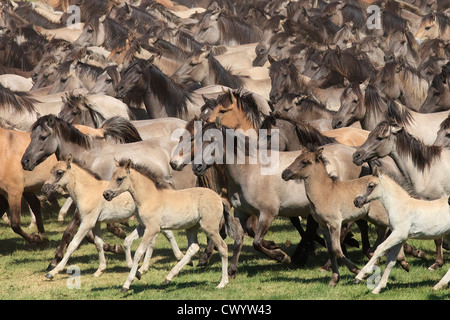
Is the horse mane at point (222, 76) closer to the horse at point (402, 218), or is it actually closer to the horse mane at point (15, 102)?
the horse mane at point (15, 102)

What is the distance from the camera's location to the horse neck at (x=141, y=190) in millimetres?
9766

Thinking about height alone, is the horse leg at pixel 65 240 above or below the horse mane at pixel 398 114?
below

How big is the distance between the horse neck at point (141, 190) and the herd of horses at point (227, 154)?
2 cm

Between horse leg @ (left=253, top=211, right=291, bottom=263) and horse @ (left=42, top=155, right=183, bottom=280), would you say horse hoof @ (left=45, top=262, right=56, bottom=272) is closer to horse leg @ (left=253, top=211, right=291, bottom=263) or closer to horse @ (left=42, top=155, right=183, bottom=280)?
horse @ (left=42, top=155, right=183, bottom=280)

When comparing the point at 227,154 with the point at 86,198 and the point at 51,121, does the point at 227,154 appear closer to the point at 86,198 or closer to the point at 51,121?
the point at 86,198

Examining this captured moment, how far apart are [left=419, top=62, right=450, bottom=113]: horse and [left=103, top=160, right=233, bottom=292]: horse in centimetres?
690

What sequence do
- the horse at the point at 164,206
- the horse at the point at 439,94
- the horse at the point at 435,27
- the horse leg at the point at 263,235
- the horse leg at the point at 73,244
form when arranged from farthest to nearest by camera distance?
the horse at the point at 435,27
the horse at the point at 439,94
the horse leg at the point at 263,235
the horse leg at the point at 73,244
the horse at the point at 164,206

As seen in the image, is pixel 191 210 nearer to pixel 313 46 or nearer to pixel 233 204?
pixel 233 204

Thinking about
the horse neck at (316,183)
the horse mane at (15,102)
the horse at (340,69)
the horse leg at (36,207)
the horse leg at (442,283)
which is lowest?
the horse leg at (36,207)

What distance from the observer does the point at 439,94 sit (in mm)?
15719

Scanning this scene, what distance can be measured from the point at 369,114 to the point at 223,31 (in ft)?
40.7

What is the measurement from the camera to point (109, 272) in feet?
35.7

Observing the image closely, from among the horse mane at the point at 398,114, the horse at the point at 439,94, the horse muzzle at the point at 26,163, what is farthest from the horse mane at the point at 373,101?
the horse muzzle at the point at 26,163

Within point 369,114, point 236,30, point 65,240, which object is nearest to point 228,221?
point 65,240
